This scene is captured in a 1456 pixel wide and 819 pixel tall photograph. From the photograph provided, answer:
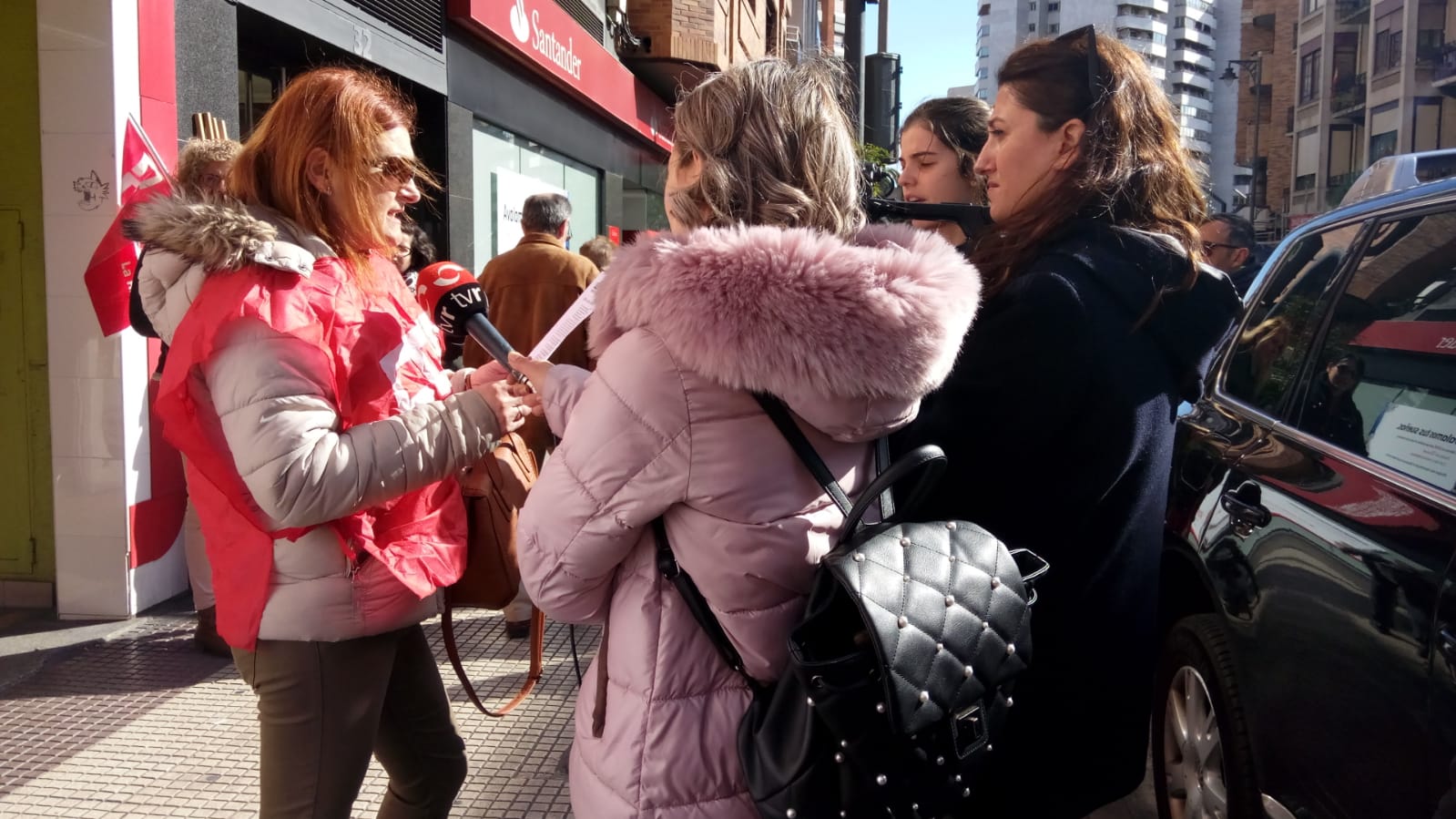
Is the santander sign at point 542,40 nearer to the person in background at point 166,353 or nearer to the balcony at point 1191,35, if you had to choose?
the person in background at point 166,353

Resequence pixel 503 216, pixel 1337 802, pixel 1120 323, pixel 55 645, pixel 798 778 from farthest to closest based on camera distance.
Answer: pixel 503 216, pixel 55 645, pixel 1337 802, pixel 1120 323, pixel 798 778

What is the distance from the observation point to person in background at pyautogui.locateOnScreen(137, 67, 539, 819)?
6.15 ft

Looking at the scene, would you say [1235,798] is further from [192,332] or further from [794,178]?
[192,332]

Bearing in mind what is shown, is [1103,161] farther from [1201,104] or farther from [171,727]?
[1201,104]

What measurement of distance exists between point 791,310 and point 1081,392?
0.61 meters

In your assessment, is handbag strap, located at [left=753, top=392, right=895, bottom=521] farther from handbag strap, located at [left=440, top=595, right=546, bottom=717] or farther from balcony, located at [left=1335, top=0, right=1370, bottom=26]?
balcony, located at [left=1335, top=0, right=1370, bottom=26]

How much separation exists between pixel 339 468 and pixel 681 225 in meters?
0.73

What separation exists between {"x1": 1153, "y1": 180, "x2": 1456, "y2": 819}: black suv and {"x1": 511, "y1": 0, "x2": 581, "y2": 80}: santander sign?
25.0 feet

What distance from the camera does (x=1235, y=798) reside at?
273cm

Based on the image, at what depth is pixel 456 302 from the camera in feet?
7.19

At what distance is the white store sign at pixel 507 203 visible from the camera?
9.90m

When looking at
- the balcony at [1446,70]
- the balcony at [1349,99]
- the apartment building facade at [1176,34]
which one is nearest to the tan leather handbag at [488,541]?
the balcony at [1446,70]

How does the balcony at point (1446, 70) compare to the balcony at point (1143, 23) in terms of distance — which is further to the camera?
Answer: the balcony at point (1143, 23)

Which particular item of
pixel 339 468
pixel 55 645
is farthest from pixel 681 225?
pixel 55 645
